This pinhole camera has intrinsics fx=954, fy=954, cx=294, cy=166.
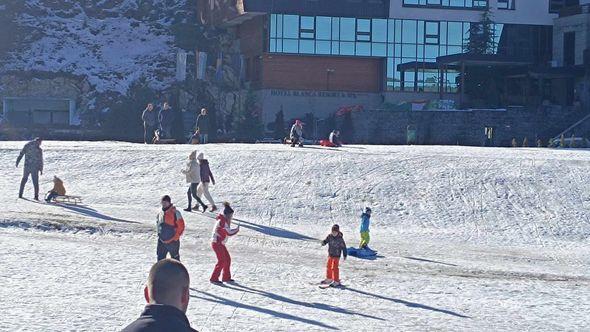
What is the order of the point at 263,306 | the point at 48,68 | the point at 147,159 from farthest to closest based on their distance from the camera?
the point at 48,68, the point at 147,159, the point at 263,306

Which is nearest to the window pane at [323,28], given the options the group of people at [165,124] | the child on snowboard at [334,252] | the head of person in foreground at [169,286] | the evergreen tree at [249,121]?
the evergreen tree at [249,121]

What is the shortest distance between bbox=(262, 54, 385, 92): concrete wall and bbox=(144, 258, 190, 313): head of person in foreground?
50432mm

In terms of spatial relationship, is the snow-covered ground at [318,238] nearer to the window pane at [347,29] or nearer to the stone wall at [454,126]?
the stone wall at [454,126]

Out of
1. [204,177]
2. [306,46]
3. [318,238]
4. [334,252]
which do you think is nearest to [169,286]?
[334,252]

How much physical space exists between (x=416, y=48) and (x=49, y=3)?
3039 cm

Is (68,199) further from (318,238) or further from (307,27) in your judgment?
(307,27)

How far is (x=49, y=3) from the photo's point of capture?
71750mm

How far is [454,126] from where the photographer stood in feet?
155

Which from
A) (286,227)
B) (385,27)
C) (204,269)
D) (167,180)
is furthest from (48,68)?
(204,269)

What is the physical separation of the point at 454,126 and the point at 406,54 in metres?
10.0

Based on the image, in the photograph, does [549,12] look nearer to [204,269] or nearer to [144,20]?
[144,20]

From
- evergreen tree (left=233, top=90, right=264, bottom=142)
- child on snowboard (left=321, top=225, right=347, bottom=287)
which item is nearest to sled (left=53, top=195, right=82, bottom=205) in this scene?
child on snowboard (left=321, top=225, right=347, bottom=287)

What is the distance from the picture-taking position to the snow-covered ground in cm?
1387

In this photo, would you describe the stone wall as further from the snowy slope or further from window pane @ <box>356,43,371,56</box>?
the snowy slope
